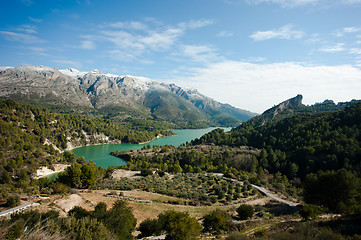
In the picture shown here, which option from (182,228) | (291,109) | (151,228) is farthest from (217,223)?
(291,109)

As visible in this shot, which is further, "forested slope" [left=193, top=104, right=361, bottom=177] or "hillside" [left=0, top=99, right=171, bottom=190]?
"hillside" [left=0, top=99, right=171, bottom=190]

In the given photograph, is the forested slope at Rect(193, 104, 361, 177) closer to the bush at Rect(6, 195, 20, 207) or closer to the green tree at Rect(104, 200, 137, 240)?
the green tree at Rect(104, 200, 137, 240)

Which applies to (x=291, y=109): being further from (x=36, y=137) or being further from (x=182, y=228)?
(x=36, y=137)

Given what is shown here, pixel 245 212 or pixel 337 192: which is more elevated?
pixel 337 192

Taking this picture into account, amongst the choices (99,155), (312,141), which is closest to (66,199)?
(312,141)

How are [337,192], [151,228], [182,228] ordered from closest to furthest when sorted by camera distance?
[182,228], [151,228], [337,192]

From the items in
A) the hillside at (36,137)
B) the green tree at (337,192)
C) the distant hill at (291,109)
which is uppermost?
the distant hill at (291,109)

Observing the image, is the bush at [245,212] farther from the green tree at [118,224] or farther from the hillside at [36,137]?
the hillside at [36,137]

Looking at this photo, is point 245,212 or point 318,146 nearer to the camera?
point 245,212

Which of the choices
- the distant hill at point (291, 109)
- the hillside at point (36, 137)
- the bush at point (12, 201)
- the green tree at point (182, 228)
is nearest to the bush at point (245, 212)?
the green tree at point (182, 228)

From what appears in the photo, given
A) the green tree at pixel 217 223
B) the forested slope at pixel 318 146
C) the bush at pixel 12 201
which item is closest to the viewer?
the green tree at pixel 217 223

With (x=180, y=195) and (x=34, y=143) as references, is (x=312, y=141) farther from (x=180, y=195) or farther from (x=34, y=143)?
(x=34, y=143)

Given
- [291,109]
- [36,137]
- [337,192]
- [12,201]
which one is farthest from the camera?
[291,109]

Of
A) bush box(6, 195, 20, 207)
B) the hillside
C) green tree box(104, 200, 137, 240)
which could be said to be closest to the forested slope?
green tree box(104, 200, 137, 240)
